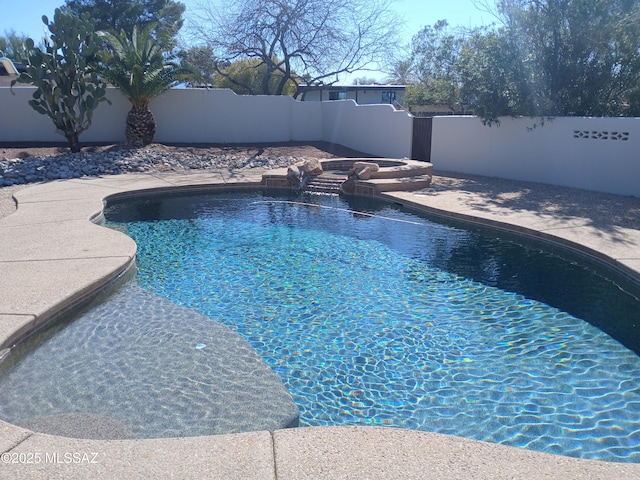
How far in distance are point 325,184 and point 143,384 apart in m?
9.65

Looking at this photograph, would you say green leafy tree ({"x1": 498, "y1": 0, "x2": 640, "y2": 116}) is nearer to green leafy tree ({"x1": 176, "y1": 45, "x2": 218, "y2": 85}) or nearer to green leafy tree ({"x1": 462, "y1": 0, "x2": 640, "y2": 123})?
green leafy tree ({"x1": 462, "y1": 0, "x2": 640, "y2": 123})

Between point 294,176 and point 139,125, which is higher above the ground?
point 139,125

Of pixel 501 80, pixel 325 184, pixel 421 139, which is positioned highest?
pixel 501 80

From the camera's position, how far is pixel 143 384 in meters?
4.24

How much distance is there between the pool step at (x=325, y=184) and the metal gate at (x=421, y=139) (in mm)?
3669

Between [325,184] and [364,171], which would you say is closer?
[364,171]

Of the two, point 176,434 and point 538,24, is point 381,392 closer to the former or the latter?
point 176,434

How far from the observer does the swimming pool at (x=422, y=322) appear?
396 cm

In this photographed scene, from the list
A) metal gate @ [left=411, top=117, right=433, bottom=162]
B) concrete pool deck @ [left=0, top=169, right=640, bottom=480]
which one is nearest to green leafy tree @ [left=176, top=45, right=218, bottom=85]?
metal gate @ [left=411, top=117, right=433, bottom=162]

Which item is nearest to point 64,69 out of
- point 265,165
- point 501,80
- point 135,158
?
point 135,158

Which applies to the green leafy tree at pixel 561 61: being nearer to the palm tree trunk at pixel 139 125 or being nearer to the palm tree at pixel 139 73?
the palm tree at pixel 139 73

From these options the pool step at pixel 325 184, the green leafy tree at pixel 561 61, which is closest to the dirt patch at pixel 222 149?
the pool step at pixel 325 184

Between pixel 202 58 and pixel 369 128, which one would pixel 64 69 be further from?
pixel 202 58

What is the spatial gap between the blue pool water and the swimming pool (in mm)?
Result: 16
